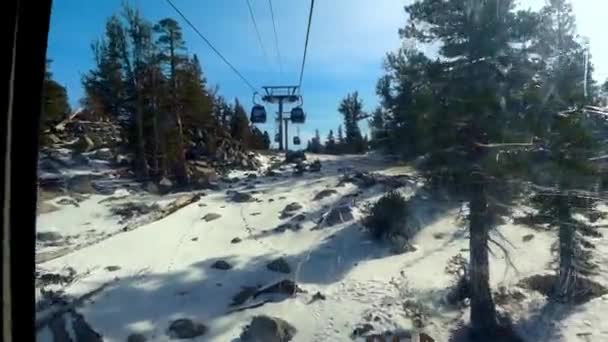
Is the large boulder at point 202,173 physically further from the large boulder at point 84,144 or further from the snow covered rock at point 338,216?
the large boulder at point 84,144

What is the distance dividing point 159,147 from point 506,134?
860 cm

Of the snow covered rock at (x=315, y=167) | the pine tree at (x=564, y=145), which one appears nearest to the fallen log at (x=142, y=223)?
the snow covered rock at (x=315, y=167)

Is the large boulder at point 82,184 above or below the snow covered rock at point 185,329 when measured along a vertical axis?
above

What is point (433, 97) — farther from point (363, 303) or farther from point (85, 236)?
point (85, 236)

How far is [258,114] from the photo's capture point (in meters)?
13.8

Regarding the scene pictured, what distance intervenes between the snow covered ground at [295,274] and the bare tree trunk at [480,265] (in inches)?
12.0

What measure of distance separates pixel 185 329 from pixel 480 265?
4.95 meters

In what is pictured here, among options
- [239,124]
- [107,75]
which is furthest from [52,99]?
[239,124]

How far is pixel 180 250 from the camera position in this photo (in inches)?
341

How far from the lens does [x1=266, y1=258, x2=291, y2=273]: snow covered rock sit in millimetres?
8344

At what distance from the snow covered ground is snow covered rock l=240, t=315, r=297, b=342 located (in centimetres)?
12

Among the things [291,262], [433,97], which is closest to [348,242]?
[291,262]

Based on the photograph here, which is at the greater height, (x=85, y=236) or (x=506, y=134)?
(x=506, y=134)

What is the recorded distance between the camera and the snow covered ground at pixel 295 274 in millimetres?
6188
